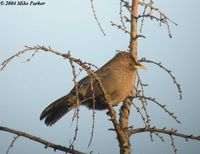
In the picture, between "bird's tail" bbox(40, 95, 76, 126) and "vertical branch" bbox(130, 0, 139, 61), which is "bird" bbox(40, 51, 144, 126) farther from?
"vertical branch" bbox(130, 0, 139, 61)

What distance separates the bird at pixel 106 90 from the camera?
5.79 meters

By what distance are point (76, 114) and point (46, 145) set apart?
88 centimetres

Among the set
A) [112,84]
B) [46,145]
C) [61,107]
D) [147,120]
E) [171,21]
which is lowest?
[46,145]

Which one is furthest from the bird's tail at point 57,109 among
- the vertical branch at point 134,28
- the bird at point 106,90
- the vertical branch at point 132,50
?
the vertical branch at point 134,28

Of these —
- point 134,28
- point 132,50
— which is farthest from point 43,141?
point 134,28

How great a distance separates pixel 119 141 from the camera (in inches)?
176

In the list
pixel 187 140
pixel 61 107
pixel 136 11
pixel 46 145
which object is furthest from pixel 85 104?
pixel 187 140

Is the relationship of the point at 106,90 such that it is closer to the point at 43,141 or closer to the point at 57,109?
the point at 57,109

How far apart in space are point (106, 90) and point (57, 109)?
2.23ft

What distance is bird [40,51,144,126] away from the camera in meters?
5.79

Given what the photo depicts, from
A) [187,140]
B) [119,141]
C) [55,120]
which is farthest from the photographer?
[55,120]

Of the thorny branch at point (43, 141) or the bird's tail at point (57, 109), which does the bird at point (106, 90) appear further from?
the thorny branch at point (43, 141)

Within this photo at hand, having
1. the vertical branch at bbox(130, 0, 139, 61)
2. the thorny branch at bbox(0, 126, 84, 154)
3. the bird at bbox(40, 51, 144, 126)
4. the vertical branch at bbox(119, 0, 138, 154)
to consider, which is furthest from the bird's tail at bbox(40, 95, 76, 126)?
the thorny branch at bbox(0, 126, 84, 154)

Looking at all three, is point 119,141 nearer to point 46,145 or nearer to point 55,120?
point 46,145
